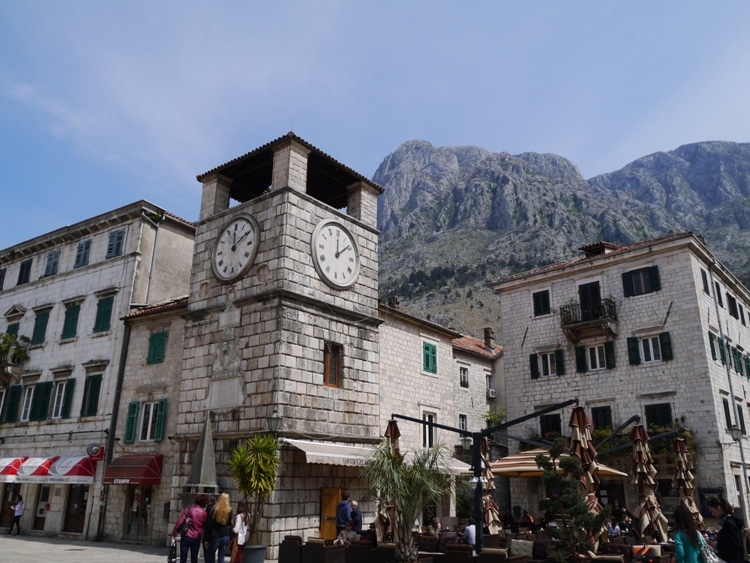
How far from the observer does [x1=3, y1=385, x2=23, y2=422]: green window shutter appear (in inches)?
1044

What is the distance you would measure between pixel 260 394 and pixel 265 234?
497cm

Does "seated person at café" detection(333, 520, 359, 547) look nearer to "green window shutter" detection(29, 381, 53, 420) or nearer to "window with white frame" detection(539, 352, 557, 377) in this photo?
"window with white frame" detection(539, 352, 557, 377)

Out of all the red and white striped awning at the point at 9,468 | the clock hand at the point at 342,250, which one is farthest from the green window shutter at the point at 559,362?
the red and white striped awning at the point at 9,468

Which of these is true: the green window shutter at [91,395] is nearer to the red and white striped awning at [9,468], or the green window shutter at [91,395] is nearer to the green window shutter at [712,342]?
the red and white striped awning at [9,468]

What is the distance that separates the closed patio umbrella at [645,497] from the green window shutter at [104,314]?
20343mm

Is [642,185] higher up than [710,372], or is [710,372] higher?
[642,185]

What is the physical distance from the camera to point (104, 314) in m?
24.7

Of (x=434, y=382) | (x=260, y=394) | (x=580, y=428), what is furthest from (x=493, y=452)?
(x=580, y=428)

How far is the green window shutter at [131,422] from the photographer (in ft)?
72.3

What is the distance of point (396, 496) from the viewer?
39.5 ft

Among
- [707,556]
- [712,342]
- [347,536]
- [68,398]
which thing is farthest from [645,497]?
[68,398]

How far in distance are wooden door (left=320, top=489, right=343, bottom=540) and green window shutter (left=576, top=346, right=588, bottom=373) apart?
14270 mm

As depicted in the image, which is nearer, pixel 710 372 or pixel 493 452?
pixel 710 372

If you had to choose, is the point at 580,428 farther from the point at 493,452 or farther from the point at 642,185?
the point at 642,185
